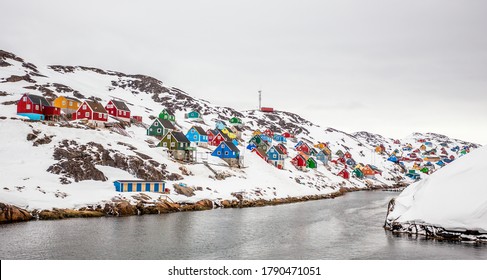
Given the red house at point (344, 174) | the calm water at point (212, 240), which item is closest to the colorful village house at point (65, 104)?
the calm water at point (212, 240)

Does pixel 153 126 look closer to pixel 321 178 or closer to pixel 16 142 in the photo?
pixel 16 142

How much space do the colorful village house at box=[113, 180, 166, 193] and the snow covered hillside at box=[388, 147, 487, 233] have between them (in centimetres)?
3553

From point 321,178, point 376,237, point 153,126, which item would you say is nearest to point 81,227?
point 376,237

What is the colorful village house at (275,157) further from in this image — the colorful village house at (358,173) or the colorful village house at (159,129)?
the colorful village house at (358,173)

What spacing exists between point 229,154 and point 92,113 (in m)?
34.0

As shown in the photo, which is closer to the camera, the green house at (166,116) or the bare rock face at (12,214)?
the bare rock face at (12,214)

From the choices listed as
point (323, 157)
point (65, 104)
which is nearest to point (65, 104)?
point (65, 104)

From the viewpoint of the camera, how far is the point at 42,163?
189 ft

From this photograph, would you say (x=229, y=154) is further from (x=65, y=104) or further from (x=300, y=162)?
(x=65, y=104)

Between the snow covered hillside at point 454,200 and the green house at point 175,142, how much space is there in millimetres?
51026

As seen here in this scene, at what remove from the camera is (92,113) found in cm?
8700

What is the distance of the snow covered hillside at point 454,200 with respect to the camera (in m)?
35.8

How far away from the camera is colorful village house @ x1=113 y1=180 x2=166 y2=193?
56531 mm

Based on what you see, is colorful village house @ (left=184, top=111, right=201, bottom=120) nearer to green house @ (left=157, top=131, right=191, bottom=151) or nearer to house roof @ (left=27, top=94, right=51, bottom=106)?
green house @ (left=157, top=131, right=191, bottom=151)
